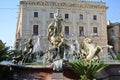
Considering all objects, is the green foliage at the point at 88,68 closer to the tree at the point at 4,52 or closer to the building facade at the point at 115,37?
the tree at the point at 4,52

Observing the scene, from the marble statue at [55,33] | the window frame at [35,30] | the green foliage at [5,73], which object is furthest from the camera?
the window frame at [35,30]

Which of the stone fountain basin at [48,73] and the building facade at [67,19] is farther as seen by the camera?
the building facade at [67,19]

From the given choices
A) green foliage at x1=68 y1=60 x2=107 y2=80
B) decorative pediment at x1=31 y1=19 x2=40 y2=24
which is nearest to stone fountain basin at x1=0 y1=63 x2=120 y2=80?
green foliage at x1=68 y1=60 x2=107 y2=80

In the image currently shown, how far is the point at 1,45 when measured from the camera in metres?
15.3

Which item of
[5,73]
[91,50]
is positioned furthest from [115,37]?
[5,73]

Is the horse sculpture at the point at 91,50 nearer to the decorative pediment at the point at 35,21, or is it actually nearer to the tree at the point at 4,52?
the tree at the point at 4,52

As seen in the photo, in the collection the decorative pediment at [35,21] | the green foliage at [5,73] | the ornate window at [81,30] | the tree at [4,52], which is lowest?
the green foliage at [5,73]

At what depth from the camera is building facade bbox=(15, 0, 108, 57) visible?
132 ft

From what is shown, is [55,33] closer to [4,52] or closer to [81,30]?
[4,52]

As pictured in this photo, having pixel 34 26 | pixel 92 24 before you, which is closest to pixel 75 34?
pixel 92 24

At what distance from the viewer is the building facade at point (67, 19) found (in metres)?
40.3

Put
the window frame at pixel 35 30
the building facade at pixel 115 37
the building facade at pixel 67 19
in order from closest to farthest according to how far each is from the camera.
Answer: the building facade at pixel 67 19, the window frame at pixel 35 30, the building facade at pixel 115 37

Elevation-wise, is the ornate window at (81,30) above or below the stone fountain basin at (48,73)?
above

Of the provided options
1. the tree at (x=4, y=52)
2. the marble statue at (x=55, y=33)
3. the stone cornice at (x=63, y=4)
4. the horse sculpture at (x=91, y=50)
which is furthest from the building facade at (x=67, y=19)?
the horse sculpture at (x=91, y=50)
